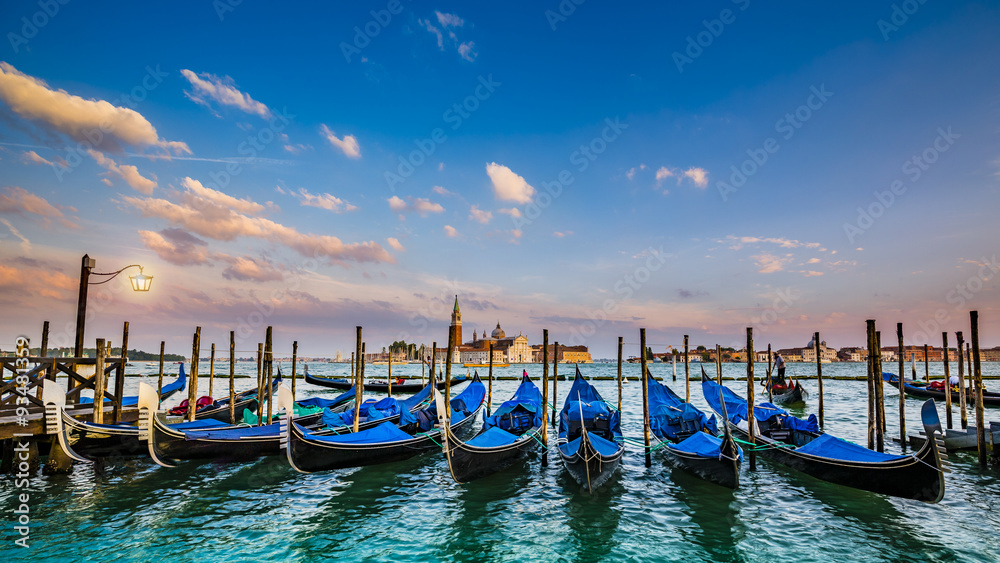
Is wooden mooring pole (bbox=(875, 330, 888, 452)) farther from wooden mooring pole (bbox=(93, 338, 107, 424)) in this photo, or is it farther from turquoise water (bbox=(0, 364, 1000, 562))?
wooden mooring pole (bbox=(93, 338, 107, 424))

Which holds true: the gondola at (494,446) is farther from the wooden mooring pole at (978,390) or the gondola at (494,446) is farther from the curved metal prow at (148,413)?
the wooden mooring pole at (978,390)

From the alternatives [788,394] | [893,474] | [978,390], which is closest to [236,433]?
[893,474]

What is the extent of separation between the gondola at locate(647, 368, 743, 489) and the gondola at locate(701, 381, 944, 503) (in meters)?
1.02

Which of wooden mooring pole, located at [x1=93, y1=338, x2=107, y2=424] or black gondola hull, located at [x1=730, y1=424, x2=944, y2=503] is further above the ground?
wooden mooring pole, located at [x1=93, y1=338, x2=107, y2=424]

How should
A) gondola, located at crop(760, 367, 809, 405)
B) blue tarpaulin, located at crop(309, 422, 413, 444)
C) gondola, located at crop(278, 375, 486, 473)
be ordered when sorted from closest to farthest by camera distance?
gondola, located at crop(278, 375, 486, 473) → blue tarpaulin, located at crop(309, 422, 413, 444) → gondola, located at crop(760, 367, 809, 405)

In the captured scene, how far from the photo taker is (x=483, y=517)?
6980mm

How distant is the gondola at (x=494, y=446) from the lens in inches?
321

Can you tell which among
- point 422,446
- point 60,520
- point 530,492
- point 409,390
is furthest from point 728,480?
point 409,390

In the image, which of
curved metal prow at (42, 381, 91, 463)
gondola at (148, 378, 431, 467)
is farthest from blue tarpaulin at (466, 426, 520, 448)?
curved metal prow at (42, 381, 91, 463)

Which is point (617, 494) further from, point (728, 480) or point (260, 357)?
point (260, 357)

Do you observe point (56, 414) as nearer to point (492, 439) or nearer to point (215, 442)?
point (215, 442)

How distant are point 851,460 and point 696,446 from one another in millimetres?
2171

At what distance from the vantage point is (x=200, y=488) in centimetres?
812

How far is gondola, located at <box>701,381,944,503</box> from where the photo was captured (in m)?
6.58
